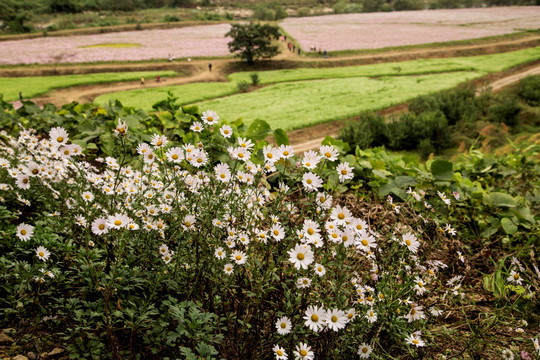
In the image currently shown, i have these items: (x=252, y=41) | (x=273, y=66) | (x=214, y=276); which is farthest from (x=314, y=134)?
(x=252, y=41)

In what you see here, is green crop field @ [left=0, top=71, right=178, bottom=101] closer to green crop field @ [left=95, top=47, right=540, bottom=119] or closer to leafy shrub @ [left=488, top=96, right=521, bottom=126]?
green crop field @ [left=95, top=47, right=540, bottom=119]

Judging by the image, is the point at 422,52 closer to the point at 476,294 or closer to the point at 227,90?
the point at 227,90

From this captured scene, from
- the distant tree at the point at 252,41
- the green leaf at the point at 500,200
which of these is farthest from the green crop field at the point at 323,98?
the distant tree at the point at 252,41

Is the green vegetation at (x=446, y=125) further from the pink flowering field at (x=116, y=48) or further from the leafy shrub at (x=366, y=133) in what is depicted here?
the pink flowering field at (x=116, y=48)

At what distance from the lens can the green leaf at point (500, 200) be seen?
2691 millimetres

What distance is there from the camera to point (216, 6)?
51500 millimetres

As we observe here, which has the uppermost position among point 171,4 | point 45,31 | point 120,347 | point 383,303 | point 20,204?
point 171,4

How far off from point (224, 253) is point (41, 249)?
100 cm

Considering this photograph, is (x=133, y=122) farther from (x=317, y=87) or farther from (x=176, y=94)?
(x=317, y=87)

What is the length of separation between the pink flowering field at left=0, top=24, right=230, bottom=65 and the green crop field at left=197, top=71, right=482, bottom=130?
13.0 meters

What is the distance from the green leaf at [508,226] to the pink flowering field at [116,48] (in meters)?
23.4

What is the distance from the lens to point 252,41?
72.6ft

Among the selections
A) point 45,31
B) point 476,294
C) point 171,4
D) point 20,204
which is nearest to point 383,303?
point 476,294

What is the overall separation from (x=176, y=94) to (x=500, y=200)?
1327 cm
